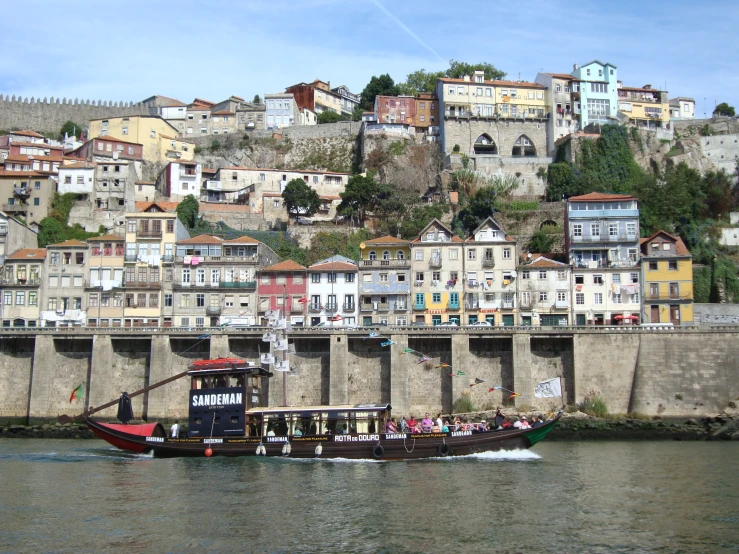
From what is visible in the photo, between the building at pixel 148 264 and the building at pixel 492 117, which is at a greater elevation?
the building at pixel 492 117

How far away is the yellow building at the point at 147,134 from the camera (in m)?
94.9

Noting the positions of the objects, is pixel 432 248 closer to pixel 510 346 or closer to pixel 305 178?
pixel 510 346

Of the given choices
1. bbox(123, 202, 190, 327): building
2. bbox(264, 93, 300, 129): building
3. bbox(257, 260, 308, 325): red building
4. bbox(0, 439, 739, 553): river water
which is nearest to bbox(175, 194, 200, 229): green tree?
bbox(123, 202, 190, 327): building

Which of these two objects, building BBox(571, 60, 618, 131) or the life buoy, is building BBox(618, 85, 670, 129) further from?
the life buoy

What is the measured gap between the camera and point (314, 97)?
116 metres

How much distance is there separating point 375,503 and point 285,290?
110ft

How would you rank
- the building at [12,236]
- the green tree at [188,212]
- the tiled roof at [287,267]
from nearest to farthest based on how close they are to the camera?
the tiled roof at [287,267] < the building at [12,236] < the green tree at [188,212]

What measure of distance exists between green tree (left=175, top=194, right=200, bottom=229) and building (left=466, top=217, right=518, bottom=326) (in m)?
25.9

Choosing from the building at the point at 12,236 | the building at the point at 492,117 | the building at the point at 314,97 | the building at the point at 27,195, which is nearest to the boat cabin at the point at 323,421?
the building at the point at 12,236

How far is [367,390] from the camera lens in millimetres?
57812

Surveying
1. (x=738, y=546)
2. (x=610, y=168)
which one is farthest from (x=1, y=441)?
(x=610, y=168)

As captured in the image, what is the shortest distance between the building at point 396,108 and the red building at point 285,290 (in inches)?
1495

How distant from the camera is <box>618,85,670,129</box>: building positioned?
3826 inches

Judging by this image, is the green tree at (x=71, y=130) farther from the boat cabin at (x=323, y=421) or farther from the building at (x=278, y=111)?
the boat cabin at (x=323, y=421)
